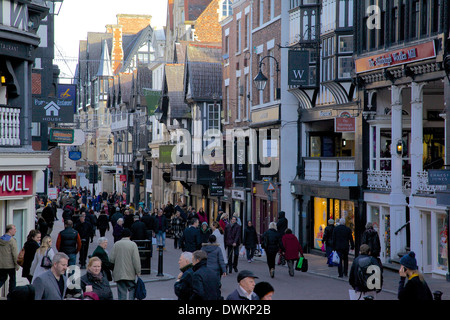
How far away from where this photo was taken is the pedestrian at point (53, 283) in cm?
1040

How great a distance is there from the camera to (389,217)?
2612cm

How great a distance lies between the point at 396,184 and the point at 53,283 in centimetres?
1693

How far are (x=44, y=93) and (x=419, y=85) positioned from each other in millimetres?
13829

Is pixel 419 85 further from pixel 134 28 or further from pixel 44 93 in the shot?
pixel 134 28

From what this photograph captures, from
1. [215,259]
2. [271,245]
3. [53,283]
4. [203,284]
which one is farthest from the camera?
[271,245]

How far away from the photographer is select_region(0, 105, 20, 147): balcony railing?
738 inches

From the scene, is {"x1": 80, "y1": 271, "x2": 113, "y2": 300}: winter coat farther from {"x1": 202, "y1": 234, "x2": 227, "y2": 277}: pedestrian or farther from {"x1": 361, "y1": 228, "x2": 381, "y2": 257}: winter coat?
{"x1": 361, "y1": 228, "x2": 381, "y2": 257}: winter coat

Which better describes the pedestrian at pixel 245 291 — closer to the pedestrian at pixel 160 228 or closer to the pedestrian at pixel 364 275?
the pedestrian at pixel 364 275

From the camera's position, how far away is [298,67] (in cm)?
3089

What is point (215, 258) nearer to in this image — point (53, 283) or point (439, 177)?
point (53, 283)

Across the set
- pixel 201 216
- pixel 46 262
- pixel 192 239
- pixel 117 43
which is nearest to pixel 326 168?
pixel 201 216

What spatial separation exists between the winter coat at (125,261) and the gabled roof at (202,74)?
3382 centimetres

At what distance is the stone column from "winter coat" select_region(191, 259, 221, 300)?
14.9 metres
